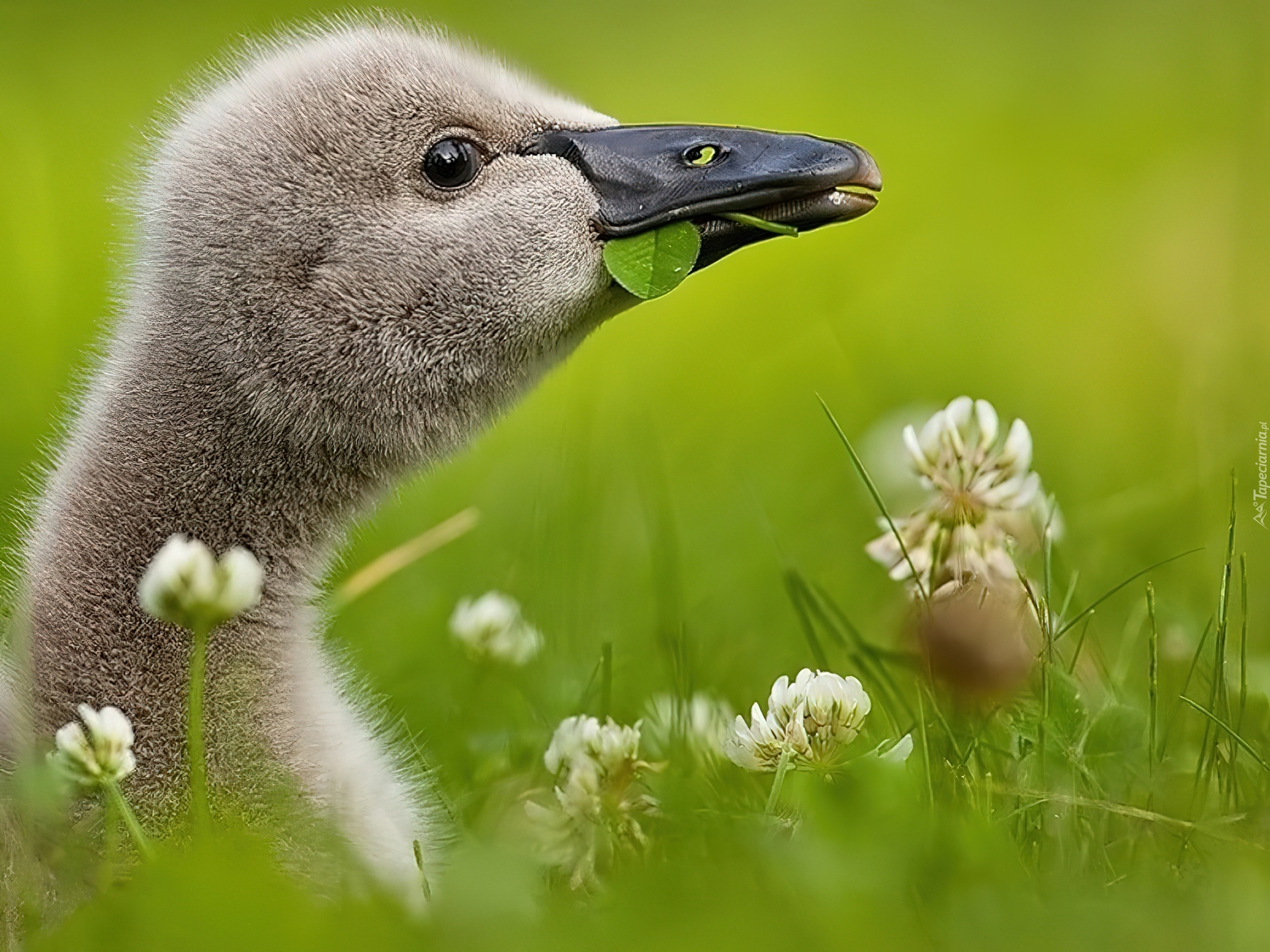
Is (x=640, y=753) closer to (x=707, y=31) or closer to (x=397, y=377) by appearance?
(x=397, y=377)

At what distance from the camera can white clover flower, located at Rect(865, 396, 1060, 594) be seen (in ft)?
7.73

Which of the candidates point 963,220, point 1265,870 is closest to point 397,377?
point 1265,870

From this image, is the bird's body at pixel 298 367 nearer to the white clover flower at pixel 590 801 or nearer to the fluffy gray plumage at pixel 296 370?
the fluffy gray plumage at pixel 296 370

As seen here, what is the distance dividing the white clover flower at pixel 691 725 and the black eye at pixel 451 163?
82cm

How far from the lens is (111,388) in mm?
2432

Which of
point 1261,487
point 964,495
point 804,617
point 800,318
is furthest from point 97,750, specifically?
point 800,318

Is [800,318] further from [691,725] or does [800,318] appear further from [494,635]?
[691,725]

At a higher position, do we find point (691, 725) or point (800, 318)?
point (691, 725)

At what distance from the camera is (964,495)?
2383 mm

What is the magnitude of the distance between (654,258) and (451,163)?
1.11 feet

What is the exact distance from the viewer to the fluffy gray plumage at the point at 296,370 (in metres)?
2.27

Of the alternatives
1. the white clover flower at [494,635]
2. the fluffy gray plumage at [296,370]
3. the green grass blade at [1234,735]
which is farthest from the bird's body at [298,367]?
the green grass blade at [1234,735]

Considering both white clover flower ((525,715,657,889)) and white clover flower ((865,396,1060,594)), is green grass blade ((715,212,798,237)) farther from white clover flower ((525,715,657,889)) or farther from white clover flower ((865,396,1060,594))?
white clover flower ((525,715,657,889))

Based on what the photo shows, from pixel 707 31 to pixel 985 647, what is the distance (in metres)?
2.83
